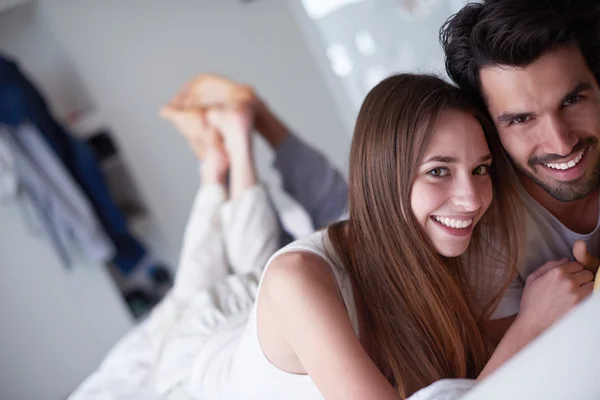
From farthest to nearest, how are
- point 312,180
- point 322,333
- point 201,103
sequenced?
point 201,103, point 312,180, point 322,333

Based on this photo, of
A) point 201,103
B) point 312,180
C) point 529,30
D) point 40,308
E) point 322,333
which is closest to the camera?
point 322,333

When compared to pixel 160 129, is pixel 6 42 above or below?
above

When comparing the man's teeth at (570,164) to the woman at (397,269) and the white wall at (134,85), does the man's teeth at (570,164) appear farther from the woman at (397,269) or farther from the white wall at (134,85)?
the white wall at (134,85)

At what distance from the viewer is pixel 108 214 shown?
8.79 feet

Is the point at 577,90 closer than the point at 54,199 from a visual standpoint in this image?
Yes

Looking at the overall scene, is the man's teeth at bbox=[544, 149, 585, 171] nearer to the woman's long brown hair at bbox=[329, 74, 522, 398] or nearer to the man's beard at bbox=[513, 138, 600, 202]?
the man's beard at bbox=[513, 138, 600, 202]

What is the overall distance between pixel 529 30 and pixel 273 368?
70cm

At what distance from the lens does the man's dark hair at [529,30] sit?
0.96 m

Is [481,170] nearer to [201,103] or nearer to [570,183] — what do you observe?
[570,183]

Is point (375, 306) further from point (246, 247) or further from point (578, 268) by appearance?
point (246, 247)

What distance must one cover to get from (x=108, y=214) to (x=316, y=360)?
6.65 feet

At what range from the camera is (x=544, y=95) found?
38.3 inches

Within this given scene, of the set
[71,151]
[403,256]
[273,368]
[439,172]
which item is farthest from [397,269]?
[71,151]

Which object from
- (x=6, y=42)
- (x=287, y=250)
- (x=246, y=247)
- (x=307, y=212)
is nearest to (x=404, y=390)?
(x=287, y=250)
